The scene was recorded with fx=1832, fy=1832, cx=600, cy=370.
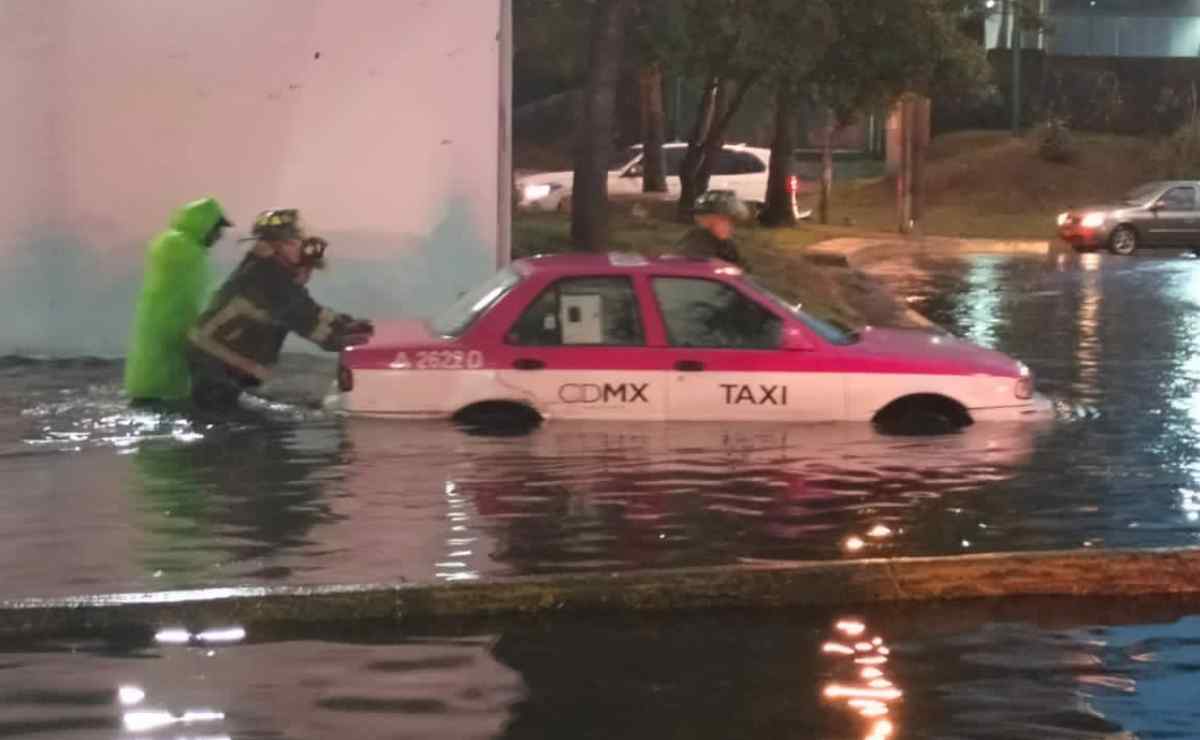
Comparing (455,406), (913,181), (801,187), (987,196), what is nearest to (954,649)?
(455,406)

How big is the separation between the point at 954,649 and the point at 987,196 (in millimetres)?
39639

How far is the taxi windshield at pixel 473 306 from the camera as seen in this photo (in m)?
11.7

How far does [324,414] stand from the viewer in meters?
12.4

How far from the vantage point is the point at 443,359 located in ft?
37.9

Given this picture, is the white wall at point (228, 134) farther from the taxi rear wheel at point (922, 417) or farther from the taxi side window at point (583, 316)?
the taxi rear wheel at point (922, 417)

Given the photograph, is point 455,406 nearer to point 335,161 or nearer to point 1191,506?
point 1191,506

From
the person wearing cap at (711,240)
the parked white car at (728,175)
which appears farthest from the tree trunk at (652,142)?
the person wearing cap at (711,240)

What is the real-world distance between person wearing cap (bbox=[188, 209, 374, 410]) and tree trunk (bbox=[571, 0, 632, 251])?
30.2ft

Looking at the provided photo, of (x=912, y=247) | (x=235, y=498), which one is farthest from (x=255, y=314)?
(x=912, y=247)

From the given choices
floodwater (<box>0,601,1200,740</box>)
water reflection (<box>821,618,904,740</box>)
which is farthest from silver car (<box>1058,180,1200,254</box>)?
water reflection (<box>821,618,904,740</box>)

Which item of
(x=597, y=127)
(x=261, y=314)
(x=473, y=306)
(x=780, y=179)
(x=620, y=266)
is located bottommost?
(x=261, y=314)

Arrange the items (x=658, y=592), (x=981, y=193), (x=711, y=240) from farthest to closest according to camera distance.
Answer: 1. (x=981, y=193)
2. (x=711, y=240)
3. (x=658, y=592)

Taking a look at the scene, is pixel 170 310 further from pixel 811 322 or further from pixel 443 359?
Result: pixel 811 322

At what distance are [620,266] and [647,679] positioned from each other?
5200mm
